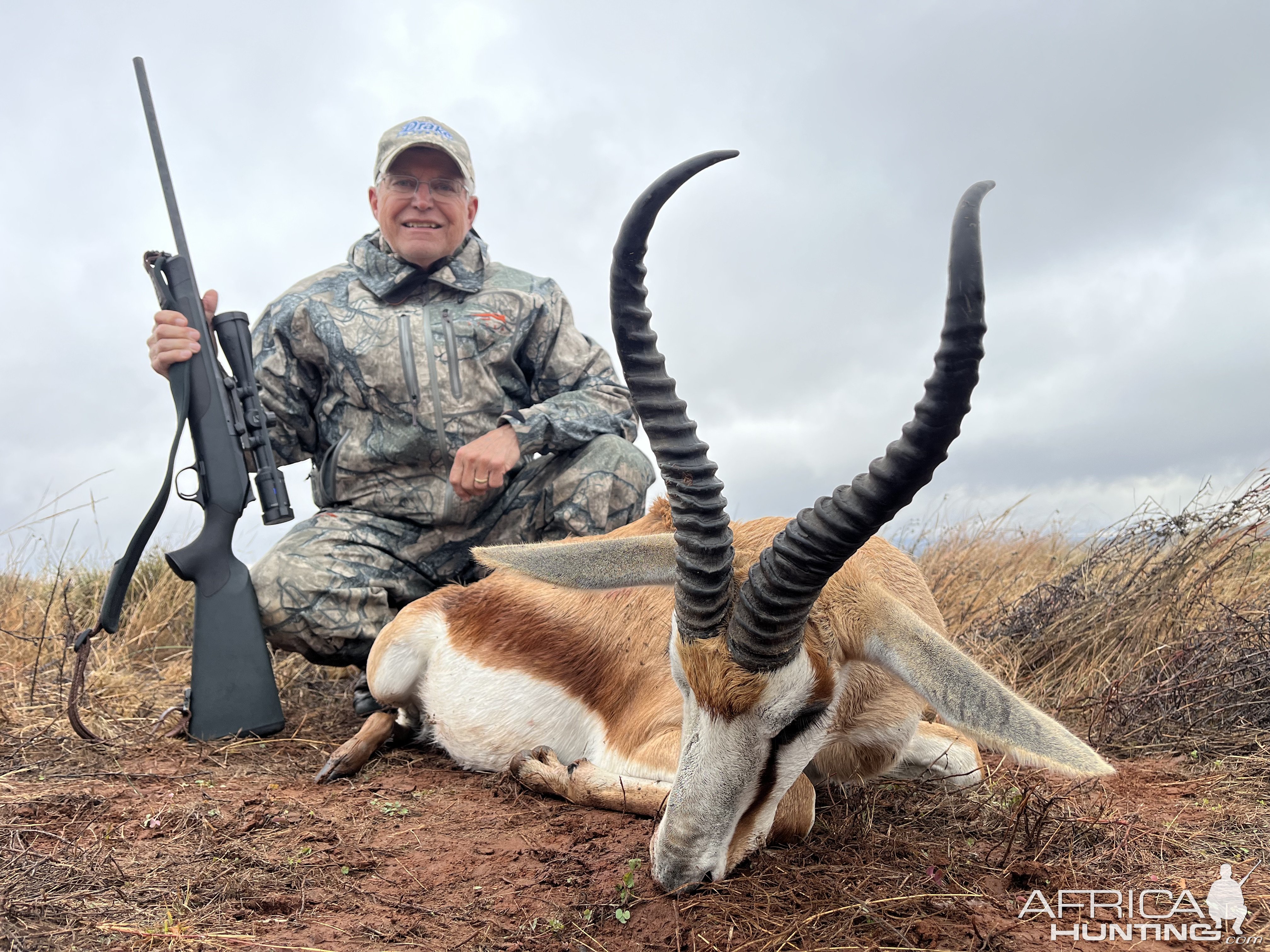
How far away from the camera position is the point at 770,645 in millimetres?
2516

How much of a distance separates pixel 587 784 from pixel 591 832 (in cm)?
38

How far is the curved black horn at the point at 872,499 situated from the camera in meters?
2.01

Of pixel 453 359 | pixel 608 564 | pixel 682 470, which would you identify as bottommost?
pixel 608 564

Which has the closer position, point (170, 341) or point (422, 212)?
point (170, 341)

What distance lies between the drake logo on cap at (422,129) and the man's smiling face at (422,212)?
116mm

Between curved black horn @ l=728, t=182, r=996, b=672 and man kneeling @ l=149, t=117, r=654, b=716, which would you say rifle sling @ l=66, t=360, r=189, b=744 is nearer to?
man kneeling @ l=149, t=117, r=654, b=716

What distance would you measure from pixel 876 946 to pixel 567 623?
7.62ft

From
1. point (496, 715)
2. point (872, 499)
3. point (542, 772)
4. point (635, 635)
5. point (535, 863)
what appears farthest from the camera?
point (496, 715)

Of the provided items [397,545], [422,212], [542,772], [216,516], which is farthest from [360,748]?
[422,212]

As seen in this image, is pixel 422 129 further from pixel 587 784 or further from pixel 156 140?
pixel 587 784

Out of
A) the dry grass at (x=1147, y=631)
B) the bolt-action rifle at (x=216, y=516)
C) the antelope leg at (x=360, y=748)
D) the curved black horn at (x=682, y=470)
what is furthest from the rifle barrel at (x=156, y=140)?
the dry grass at (x=1147, y=631)

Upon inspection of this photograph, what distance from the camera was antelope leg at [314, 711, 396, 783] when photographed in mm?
4445

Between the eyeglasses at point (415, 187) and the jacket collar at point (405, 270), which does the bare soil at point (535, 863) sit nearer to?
the jacket collar at point (405, 270)

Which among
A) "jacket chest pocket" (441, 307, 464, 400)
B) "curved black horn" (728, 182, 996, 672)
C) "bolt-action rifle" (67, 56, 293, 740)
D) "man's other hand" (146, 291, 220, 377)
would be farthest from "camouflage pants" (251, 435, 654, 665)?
"curved black horn" (728, 182, 996, 672)
